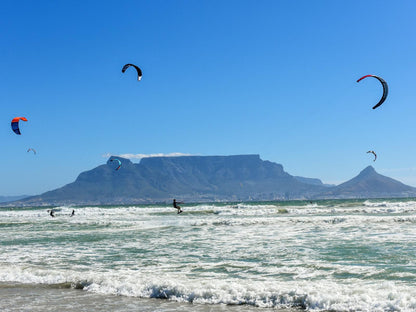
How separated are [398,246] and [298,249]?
369 cm

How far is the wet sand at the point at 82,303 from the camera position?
884 centimetres

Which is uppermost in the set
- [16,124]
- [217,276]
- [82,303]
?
[16,124]

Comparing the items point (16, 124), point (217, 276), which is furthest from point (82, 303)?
point (16, 124)

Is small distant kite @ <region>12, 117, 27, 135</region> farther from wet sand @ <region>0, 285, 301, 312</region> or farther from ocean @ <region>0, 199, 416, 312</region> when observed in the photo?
wet sand @ <region>0, 285, 301, 312</region>

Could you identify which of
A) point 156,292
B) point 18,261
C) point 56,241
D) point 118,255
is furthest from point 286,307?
point 56,241

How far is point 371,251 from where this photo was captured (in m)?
15.0

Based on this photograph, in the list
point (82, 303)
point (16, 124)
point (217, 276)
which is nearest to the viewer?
point (82, 303)

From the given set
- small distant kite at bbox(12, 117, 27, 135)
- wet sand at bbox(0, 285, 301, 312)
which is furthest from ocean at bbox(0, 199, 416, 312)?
small distant kite at bbox(12, 117, 27, 135)

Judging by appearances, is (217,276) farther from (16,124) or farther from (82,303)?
(16,124)

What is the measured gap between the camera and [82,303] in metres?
9.40

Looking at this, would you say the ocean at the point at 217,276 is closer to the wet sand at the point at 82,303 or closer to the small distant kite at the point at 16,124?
the wet sand at the point at 82,303

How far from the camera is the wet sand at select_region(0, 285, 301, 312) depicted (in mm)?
8844

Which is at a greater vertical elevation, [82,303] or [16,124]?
[16,124]

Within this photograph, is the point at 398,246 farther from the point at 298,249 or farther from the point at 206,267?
the point at 206,267
